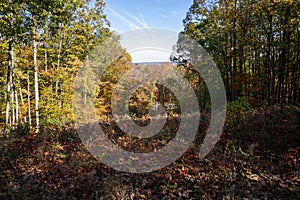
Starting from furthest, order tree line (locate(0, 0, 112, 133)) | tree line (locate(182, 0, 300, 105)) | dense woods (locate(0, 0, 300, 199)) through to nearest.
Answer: tree line (locate(182, 0, 300, 105)), tree line (locate(0, 0, 112, 133)), dense woods (locate(0, 0, 300, 199))

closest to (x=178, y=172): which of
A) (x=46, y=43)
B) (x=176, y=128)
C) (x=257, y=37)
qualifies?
(x=176, y=128)

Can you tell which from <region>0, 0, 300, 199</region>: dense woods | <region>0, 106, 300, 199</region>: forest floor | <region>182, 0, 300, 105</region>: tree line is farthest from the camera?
<region>182, 0, 300, 105</region>: tree line

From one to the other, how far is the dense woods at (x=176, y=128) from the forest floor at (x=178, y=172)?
0.08 ft

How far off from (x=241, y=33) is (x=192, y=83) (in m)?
7.10

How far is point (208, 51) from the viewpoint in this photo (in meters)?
16.4

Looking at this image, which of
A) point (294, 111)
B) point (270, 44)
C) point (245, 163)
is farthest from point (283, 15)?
point (245, 163)

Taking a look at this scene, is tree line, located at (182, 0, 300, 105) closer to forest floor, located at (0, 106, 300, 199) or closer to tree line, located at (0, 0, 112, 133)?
forest floor, located at (0, 106, 300, 199)

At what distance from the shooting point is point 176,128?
7910 mm

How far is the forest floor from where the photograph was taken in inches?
169

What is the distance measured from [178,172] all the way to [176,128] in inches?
119

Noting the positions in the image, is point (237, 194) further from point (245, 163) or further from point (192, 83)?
point (192, 83)

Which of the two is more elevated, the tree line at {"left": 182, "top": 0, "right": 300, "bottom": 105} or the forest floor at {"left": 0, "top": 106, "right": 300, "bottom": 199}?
the tree line at {"left": 182, "top": 0, "right": 300, "bottom": 105}

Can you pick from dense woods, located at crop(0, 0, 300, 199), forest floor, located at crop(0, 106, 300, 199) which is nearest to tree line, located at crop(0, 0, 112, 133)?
dense woods, located at crop(0, 0, 300, 199)

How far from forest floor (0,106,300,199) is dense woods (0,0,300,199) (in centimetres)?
2
